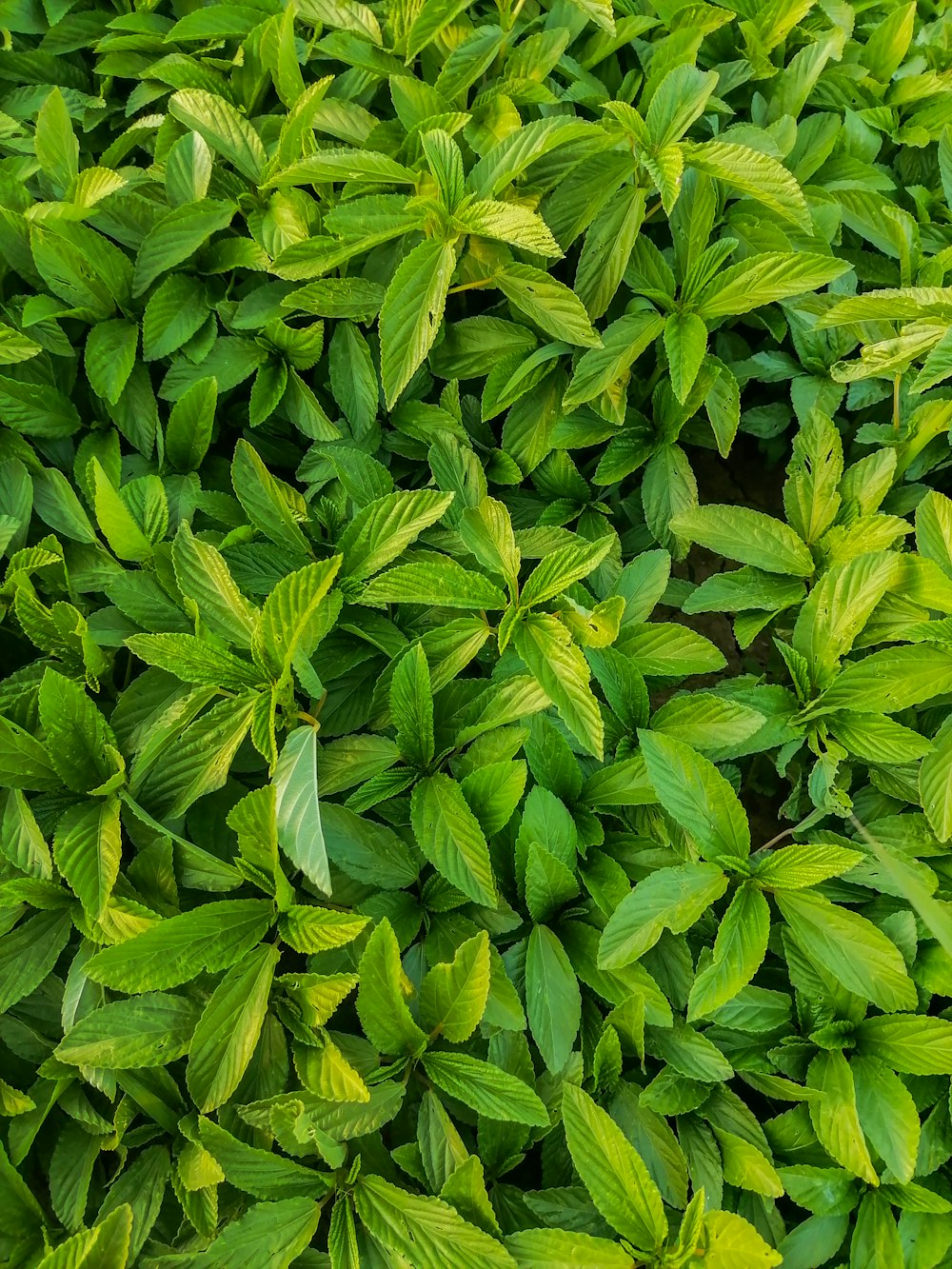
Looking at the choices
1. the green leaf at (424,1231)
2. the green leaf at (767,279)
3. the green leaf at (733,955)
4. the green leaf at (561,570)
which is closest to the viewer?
the green leaf at (424,1231)

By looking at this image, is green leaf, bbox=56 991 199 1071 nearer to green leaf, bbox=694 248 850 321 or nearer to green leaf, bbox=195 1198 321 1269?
green leaf, bbox=195 1198 321 1269

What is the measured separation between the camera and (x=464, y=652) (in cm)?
136

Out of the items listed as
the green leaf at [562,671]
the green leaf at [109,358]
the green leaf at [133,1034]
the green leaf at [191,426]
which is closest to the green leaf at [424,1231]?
the green leaf at [133,1034]

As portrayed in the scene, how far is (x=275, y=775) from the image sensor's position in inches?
45.7

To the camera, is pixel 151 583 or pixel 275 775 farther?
pixel 151 583

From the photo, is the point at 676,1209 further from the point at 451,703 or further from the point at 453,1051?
the point at 451,703

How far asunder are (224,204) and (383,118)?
1.42 feet

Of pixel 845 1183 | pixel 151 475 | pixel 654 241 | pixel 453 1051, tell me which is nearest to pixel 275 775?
pixel 453 1051

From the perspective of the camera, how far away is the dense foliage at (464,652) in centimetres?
116

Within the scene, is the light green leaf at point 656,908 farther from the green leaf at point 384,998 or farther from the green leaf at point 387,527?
the green leaf at point 387,527

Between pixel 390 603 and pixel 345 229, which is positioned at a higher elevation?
pixel 345 229

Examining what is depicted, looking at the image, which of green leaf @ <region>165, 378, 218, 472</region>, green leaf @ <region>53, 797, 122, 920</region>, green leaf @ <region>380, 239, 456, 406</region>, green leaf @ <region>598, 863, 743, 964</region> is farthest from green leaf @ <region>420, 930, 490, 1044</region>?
green leaf @ <region>165, 378, 218, 472</region>

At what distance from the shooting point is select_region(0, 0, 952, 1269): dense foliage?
1.16 metres

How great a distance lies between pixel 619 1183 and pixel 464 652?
702 mm
